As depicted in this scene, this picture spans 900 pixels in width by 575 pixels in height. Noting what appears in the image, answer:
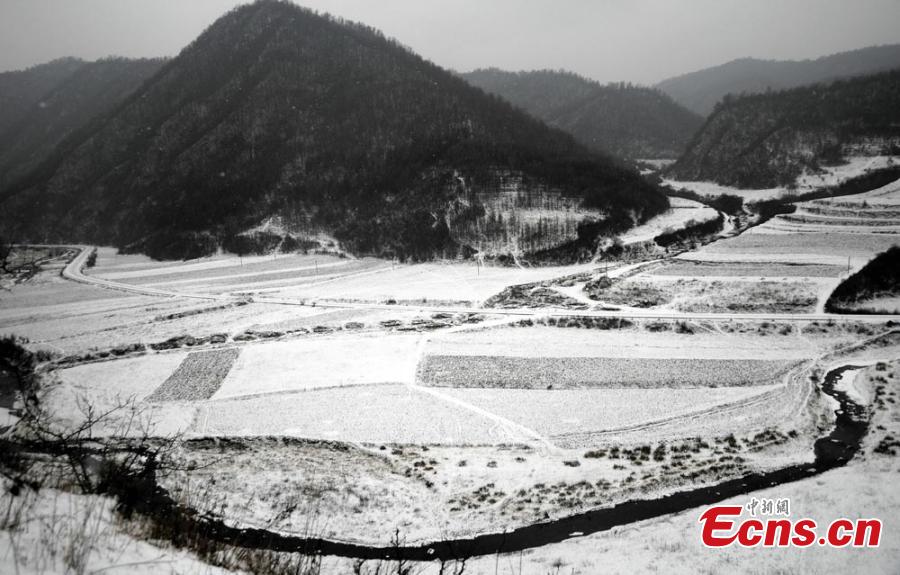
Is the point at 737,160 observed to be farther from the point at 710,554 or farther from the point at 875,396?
the point at 710,554

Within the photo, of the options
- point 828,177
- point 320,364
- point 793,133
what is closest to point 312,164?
point 320,364

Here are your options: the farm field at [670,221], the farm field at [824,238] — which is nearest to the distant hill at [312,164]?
the farm field at [670,221]

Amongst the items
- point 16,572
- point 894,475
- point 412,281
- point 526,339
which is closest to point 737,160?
point 412,281

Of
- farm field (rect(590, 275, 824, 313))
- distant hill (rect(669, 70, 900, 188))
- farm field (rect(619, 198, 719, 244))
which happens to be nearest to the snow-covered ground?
distant hill (rect(669, 70, 900, 188))

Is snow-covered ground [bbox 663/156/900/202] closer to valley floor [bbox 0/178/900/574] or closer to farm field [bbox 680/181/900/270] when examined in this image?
farm field [bbox 680/181/900/270]

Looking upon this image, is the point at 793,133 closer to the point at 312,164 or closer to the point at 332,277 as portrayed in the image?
the point at 312,164

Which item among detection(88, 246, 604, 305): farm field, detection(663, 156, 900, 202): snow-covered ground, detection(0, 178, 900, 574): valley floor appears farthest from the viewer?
detection(663, 156, 900, 202): snow-covered ground

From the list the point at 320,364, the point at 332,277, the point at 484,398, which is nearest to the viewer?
the point at 484,398
